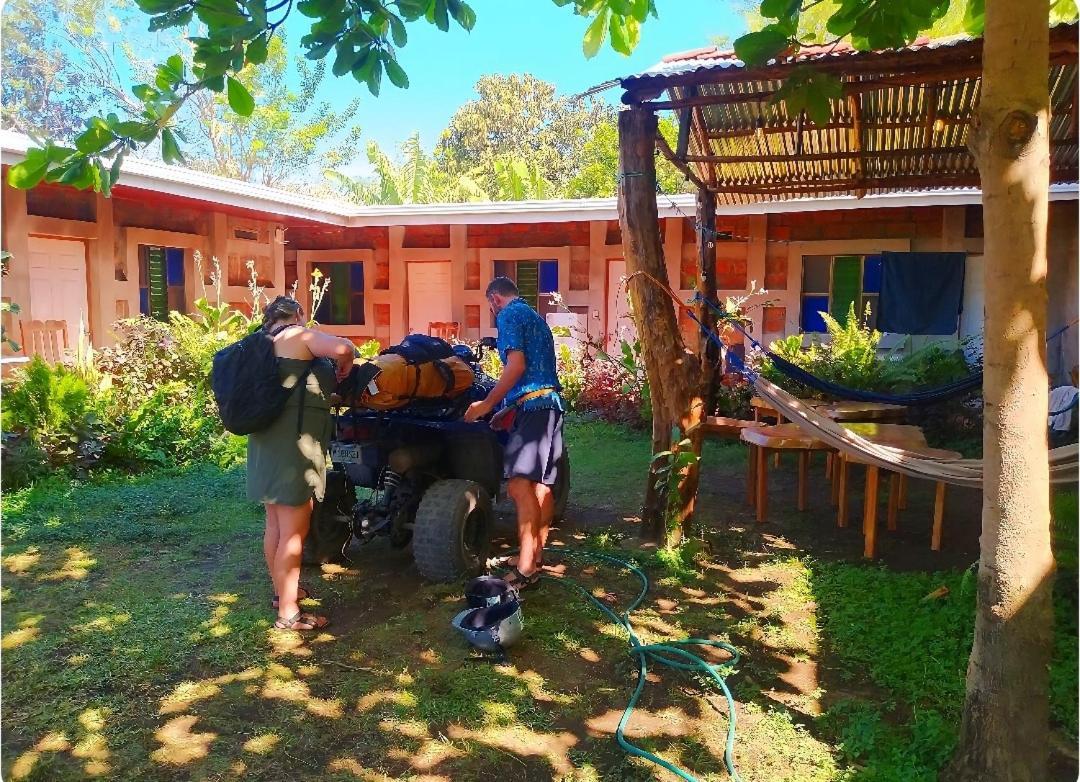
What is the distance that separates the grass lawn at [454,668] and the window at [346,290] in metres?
8.54

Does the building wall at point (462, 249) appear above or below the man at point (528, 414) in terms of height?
above

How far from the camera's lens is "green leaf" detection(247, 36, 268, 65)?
9.50ft

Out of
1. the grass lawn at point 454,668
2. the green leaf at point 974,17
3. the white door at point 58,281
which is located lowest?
the grass lawn at point 454,668

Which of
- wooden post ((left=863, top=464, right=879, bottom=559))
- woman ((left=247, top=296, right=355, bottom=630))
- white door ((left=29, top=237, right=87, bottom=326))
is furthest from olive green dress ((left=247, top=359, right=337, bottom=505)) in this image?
white door ((left=29, top=237, right=87, bottom=326))

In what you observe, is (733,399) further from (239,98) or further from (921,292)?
(239,98)

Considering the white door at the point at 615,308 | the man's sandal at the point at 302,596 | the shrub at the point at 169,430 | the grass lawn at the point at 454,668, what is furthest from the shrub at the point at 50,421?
the white door at the point at 615,308

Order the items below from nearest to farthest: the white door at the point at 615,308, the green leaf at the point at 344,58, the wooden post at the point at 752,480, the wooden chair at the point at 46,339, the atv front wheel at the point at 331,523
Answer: the green leaf at the point at 344,58 → the atv front wheel at the point at 331,523 → the wooden post at the point at 752,480 → the wooden chair at the point at 46,339 → the white door at the point at 615,308

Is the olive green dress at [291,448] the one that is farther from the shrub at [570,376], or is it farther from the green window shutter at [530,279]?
the green window shutter at [530,279]

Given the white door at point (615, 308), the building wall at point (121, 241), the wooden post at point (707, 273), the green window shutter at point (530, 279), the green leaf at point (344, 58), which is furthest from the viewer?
the green window shutter at point (530, 279)

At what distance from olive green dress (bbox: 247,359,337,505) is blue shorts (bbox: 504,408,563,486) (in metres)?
1.00

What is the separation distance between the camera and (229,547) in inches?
194

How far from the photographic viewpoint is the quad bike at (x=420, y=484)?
167 inches

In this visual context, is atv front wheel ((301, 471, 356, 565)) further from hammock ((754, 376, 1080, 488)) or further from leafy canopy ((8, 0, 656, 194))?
hammock ((754, 376, 1080, 488))

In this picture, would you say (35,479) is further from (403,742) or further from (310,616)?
(403,742)
